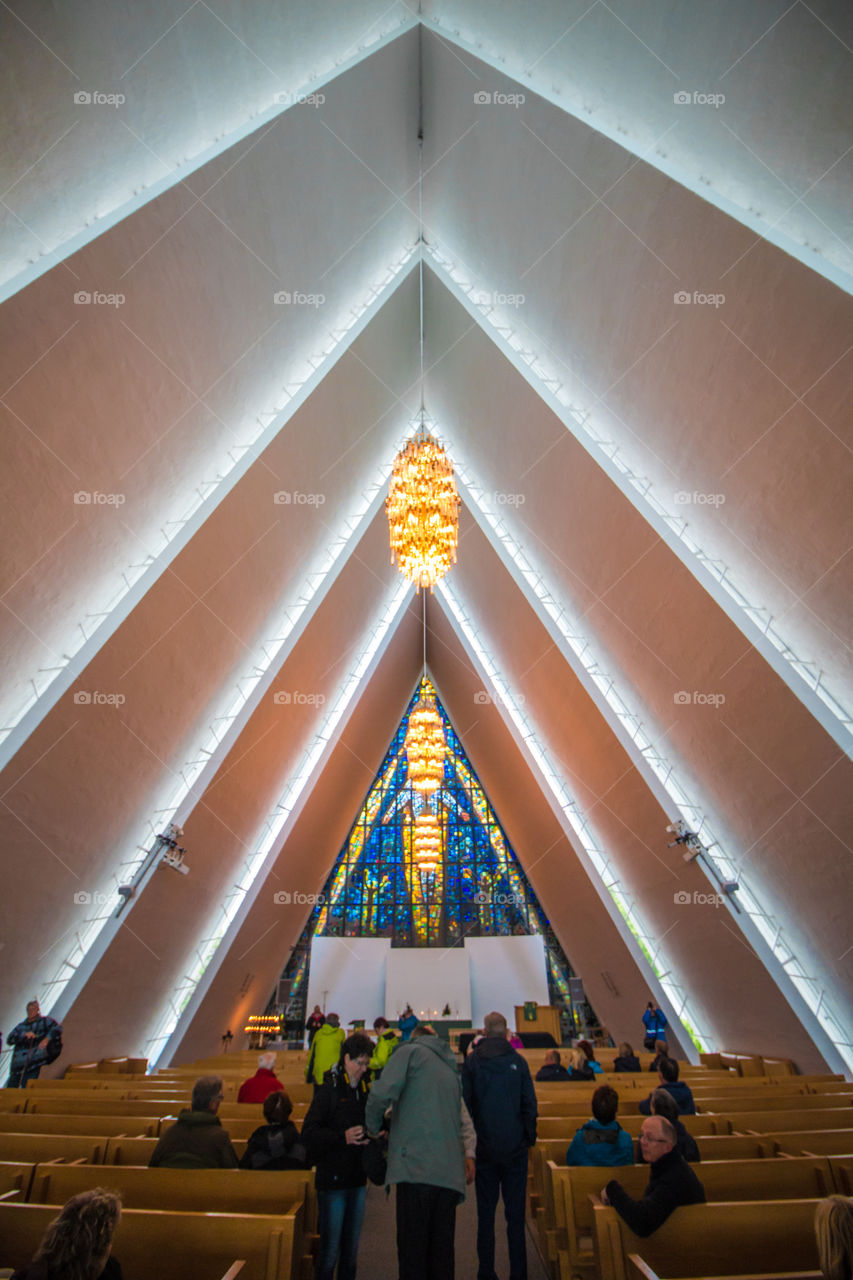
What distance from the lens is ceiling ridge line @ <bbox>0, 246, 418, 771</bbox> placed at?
240 inches

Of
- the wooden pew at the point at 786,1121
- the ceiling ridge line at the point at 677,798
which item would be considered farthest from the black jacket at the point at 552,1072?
the ceiling ridge line at the point at 677,798

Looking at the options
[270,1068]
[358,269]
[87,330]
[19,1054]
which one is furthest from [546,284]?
[19,1054]

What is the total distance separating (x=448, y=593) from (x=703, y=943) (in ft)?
26.6

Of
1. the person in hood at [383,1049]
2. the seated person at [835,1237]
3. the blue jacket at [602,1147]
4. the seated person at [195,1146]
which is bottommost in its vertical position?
the seated person at [835,1237]

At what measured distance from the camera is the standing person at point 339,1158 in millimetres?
3047

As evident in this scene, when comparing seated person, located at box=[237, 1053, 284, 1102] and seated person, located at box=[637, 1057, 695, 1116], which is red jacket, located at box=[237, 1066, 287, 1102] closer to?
seated person, located at box=[237, 1053, 284, 1102]

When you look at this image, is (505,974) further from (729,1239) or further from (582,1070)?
(729,1239)

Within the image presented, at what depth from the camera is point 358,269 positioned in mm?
9336

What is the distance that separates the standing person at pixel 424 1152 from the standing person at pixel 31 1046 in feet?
18.2

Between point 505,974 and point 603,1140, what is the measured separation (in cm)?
1468

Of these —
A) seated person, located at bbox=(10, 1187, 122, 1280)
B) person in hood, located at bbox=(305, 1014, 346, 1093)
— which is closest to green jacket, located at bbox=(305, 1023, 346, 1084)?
person in hood, located at bbox=(305, 1014, 346, 1093)

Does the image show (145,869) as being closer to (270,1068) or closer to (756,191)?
(270,1068)

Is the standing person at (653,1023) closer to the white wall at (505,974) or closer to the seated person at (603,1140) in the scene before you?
the white wall at (505,974)

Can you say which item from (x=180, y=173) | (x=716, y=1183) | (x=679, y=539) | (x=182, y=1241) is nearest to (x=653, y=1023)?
(x=679, y=539)
